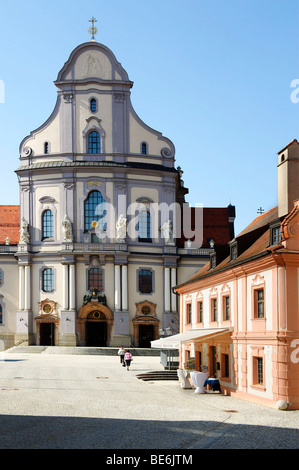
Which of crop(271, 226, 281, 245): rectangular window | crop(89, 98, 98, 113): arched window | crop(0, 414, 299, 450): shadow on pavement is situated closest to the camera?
crop(0, 414, 299, 450): shadow on pavement

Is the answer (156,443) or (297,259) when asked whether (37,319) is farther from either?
(156,443)

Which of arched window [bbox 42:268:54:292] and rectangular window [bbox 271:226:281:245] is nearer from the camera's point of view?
rectangular window [bbox 271:226:281:245]

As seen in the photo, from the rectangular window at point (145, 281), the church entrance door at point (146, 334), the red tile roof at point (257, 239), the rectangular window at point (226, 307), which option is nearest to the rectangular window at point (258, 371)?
the red tile roof at point (257, 239)

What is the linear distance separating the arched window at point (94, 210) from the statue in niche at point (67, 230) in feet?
5.13

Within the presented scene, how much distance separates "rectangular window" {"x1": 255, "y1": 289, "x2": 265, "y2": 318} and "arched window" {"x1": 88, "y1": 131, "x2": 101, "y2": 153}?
125ft

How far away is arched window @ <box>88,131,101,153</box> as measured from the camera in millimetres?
64312

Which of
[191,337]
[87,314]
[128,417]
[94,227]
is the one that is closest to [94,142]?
[94,227]

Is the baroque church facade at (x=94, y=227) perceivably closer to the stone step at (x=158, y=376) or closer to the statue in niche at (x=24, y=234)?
the statue in niche at (x=24, y=234)

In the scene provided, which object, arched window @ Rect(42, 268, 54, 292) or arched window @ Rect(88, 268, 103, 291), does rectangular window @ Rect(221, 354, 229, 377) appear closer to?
arched window @ Rect(88, 268, 103, 291)

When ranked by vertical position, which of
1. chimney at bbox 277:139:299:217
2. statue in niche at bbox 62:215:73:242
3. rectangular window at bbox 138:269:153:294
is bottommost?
rectangular window at bbox 138:269:153:294

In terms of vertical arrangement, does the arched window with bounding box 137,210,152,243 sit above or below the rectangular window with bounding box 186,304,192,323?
above

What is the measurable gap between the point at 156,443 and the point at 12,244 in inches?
1997

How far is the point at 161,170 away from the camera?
64625 millimetres

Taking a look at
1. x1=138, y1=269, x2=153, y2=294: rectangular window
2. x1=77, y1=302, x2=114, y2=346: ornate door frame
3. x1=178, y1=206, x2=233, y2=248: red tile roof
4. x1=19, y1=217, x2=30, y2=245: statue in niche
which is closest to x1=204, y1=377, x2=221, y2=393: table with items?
x1=77, y1=302, x2=114, y2=346: ornate door frame
